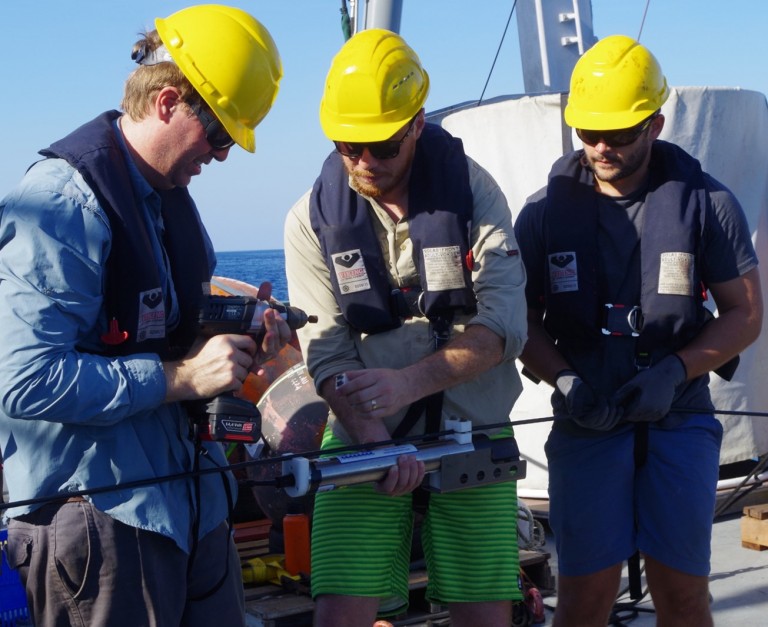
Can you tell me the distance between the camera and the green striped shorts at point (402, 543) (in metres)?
3.43

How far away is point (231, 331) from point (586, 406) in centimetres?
149

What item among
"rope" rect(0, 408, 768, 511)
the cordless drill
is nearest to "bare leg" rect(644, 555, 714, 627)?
"rope" rect(0, 408, 768, 511)

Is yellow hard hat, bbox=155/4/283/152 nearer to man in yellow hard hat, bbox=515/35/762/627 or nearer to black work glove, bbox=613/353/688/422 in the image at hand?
man in yellow hard hat, bbox=515/35/762/627

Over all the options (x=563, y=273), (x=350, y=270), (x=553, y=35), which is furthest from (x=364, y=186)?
(x=553, y=35)

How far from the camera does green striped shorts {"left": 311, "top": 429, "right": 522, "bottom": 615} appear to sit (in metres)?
3.43

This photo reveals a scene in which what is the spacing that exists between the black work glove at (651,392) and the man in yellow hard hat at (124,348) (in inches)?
55.7

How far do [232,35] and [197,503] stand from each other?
52.9 inches

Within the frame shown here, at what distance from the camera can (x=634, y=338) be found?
3.90m

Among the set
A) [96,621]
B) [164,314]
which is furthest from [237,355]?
[96,621]

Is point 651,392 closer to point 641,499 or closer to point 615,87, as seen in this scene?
point 641,499

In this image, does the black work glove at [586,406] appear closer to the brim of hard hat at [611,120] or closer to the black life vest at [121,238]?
the brim of hard hat at [611,120]

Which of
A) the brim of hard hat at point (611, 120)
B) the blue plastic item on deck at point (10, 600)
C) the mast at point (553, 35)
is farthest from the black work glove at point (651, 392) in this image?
the mast at point (553, 35)

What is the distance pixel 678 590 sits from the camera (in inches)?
150

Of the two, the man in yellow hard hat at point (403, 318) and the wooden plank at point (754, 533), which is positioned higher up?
the man in yellow hard hat at point (403, 318)
